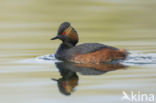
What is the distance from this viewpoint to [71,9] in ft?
67.5

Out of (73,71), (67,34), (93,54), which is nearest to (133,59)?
(93,54)

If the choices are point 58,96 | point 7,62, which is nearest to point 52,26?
point 7,62

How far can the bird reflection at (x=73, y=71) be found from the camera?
9.33 meters

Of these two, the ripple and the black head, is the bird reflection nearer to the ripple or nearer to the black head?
the ripple

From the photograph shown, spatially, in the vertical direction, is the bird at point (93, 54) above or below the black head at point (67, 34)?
below

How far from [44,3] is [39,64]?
10803 millimetres

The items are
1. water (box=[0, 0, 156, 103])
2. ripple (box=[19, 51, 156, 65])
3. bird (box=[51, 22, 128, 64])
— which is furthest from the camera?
bird (box=[51, 22, 128, 64])

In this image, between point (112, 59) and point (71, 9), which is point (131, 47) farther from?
point (71, 9)

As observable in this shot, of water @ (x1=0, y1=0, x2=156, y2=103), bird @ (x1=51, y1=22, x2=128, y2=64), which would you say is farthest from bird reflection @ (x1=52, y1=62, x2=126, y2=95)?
bird @ (x1=51, y1=22, x2=128, y2=64)

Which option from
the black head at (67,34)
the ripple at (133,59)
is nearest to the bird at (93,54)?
the ripple at (133,59)

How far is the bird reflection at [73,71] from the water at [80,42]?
0.07 feet

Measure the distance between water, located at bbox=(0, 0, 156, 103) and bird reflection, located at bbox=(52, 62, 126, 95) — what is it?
0.07 ft

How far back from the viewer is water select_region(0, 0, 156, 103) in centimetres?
884

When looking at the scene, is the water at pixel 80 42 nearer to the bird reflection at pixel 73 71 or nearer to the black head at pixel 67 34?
the bird reflection at pixel 73 71
